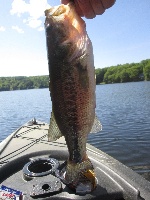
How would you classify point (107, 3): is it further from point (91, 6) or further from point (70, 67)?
point (70, 67)

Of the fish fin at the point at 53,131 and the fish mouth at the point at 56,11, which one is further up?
the fish mouth at the point at 56,11

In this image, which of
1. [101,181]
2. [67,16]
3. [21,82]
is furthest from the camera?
[21,82]

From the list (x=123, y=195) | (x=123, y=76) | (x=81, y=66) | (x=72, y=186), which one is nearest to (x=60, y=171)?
(x=72, y=186)

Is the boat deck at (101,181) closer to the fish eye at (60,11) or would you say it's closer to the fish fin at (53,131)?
the fish fin at (53,131)

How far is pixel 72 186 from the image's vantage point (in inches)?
206

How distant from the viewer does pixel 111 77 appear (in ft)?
468

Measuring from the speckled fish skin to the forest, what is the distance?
10915cm

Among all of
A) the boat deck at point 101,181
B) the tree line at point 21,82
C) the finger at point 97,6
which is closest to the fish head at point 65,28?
the finger at point 97,6

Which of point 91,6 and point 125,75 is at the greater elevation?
point 125,75

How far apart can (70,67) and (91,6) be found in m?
0.72

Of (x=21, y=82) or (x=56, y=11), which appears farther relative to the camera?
(x=21, y=82)

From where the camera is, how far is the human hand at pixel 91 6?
2920 millimetres

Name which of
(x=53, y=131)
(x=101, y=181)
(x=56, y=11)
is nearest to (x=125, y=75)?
(x=101, y=181)

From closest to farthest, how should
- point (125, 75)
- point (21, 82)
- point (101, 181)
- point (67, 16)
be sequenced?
point (67, 16), point (101, 181), point (125, 75), point (21, 82)
